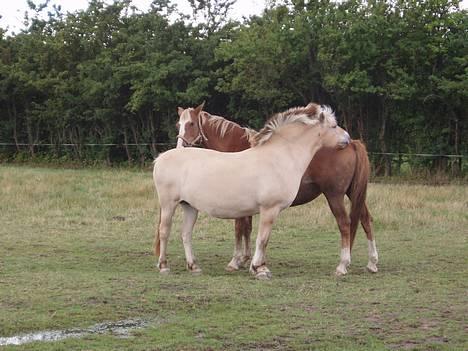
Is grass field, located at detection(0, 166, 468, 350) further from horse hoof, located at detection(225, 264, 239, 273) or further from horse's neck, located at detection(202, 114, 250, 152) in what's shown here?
horse's neck, located at detection(202, 114, 250, 152)

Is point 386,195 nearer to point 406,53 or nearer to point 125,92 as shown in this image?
point 406,53

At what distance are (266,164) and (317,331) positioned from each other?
319 cm

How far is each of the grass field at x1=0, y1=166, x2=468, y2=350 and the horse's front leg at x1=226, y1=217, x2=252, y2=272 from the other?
10.0 inches

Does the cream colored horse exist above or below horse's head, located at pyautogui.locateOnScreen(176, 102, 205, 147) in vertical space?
below

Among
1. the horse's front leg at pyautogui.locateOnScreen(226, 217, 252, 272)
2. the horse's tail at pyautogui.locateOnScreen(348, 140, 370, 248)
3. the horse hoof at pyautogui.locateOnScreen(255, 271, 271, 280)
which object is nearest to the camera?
the horse hoof at pyautogui.locateOnScreen(255, 271, 271, 280)

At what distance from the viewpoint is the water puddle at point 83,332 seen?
246 inches

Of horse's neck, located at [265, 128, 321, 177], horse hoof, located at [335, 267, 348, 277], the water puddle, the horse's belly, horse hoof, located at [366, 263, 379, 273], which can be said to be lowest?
horse hoof, located at [366, 263, 379, 273]

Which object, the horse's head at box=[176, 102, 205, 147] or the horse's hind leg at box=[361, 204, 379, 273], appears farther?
the horse's head at box=[176, 102, 205, 147]

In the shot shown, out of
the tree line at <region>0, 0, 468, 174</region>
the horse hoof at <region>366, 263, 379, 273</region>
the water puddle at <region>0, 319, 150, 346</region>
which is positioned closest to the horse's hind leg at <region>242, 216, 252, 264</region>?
the horse hoof at <region>366, 263, 379, 273</region>

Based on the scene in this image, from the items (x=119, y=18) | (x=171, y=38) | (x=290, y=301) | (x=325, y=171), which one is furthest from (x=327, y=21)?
(x=290, y=301)

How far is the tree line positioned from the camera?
23.2 metres

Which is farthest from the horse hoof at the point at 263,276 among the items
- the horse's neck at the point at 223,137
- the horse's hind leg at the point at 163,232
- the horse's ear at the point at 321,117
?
the horse's neck at the point at 223,137

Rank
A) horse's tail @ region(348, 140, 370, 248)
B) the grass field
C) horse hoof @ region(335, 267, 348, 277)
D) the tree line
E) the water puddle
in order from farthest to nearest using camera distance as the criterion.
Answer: the tree line
horse's tail @ region(348, 140, 370, 248)
horse hoof @ region(335, 267, 348, 277)
the grass field
the water puddle

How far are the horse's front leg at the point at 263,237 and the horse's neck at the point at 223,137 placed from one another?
1853 millimetres
